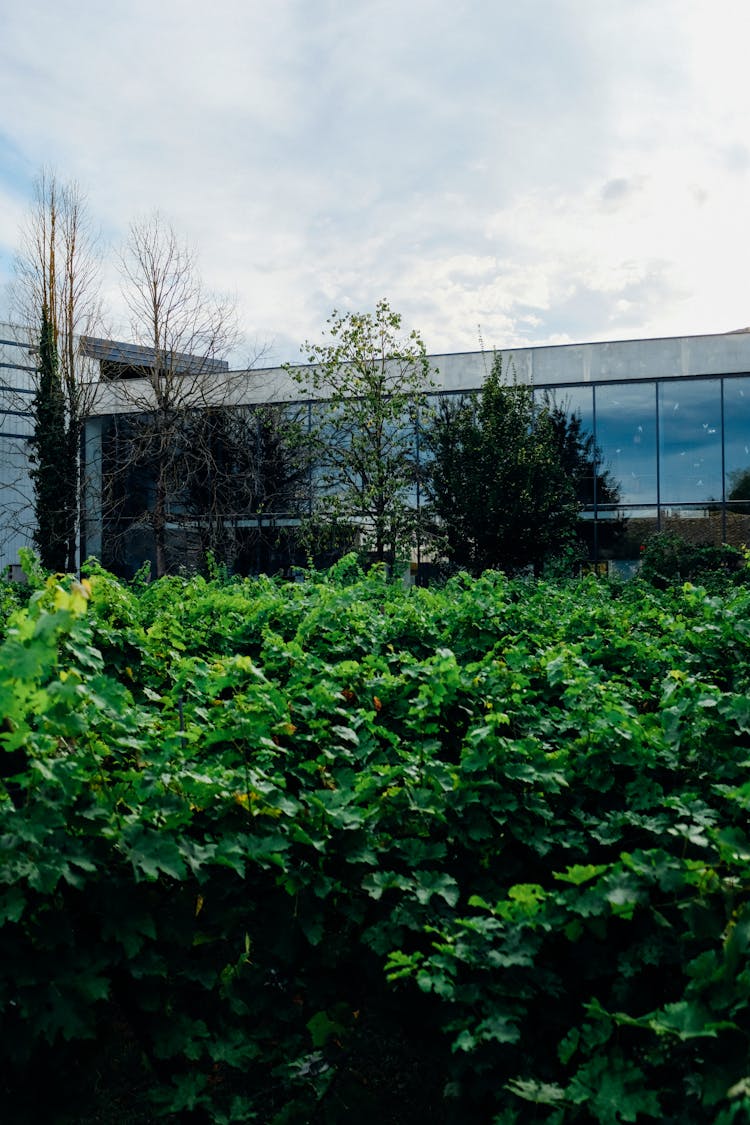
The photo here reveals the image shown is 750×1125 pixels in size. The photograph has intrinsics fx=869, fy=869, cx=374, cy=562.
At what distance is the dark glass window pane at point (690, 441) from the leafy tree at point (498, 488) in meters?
3.45

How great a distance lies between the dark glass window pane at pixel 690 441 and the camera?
19.3 m

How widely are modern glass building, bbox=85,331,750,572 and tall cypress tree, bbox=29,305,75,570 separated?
10688 mm

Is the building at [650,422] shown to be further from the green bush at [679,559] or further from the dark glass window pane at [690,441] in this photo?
the green bush at [679,559]

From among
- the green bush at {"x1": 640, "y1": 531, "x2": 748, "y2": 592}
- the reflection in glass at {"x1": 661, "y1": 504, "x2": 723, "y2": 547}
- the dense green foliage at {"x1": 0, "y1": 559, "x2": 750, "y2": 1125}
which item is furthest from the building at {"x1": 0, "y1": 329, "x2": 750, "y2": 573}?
the dense green foliage at {"x1": 0, "y1": 559, "x2": 750, "y2": 1125}

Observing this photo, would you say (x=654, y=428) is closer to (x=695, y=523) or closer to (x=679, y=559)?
(x=695, y=523)

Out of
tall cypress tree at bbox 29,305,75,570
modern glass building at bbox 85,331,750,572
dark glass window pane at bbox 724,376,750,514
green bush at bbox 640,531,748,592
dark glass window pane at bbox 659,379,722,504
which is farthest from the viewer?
tall cypress tree at bbox 29,305,75,570

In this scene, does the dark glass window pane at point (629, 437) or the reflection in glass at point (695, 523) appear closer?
the reflection in glass at point (695, 523)

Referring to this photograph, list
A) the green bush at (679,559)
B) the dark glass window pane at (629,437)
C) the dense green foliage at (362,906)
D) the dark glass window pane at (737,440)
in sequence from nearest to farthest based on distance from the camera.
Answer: the dense green foliage at (362,906), the green bush at (679,559), the dark glass window pane at (737,440), the dark glass window pane at (629,437)

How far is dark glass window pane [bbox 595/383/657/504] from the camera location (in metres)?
19.6

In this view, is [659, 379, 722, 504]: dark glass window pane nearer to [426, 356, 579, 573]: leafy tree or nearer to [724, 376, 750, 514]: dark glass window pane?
[724, 376, 750, 514]: dark glass window pane

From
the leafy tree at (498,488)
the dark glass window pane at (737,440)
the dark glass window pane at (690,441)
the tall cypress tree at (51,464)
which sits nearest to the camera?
the leafy tree at (498,488)

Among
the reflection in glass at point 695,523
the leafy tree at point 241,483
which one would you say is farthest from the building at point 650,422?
the leafy tree at point 241,483

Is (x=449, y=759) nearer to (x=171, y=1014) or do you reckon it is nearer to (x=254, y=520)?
(x=171, y=1014)

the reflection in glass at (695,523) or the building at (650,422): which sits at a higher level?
the building at (650,422)
